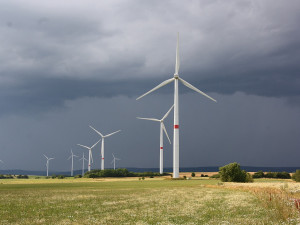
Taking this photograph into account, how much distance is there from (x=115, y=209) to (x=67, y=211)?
4.61 meters

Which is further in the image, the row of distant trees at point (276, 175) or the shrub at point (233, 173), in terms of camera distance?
the row of distant trees at point (276, 175)

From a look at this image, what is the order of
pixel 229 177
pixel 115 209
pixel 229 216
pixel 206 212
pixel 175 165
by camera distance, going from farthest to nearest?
pixel 175 165
pixel 229 177
pixel 115 209
pixel 206 212
pixel 229 216

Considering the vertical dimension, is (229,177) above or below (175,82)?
below

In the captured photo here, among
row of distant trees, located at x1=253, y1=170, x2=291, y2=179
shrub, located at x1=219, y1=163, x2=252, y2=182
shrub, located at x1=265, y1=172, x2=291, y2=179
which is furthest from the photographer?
row of distant trees, located at x1=253, y1=170, x2=291, y2=179

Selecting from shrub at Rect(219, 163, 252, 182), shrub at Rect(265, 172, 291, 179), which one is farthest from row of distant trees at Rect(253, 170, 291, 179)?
shrub at Rect(219, 163, 252, 182)

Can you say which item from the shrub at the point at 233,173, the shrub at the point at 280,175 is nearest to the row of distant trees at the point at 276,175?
the shrub at the point at 280,175

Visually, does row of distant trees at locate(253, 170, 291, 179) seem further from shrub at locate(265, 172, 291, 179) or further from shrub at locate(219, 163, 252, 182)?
shrub at locate(219, 163, 252, 182)

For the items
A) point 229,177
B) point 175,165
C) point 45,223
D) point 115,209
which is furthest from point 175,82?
point 45,223

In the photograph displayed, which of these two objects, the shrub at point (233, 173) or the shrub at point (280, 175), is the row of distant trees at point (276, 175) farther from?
the shrub at point (233, 173)

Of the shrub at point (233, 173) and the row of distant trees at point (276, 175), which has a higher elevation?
the shrub at point (233, 173)

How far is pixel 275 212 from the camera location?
81.3 ft

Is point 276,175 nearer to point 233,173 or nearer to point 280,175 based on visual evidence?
point 280,175

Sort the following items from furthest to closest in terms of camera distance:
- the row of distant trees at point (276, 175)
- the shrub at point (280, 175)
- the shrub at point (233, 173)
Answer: the row of distant trees at point (276, 175) → the shrub at point (280, 175) → the shrub at point (233, 173)

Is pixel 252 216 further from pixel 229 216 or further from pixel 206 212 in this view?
pixel 206 212
